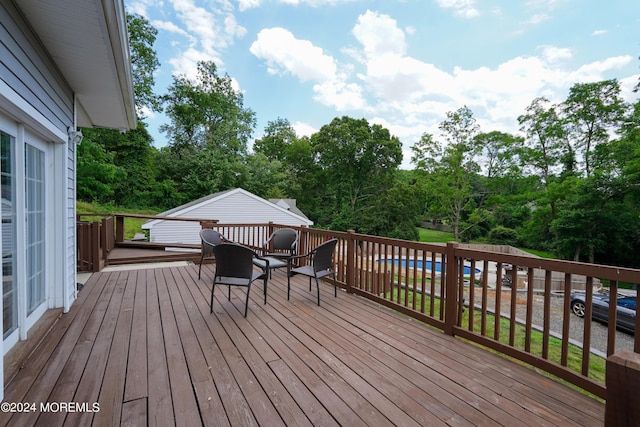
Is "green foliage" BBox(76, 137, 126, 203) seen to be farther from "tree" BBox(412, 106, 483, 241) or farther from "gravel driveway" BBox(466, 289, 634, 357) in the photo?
"tree" BBox(412, 106, 483, 241)

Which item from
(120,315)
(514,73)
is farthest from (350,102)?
(120,315)

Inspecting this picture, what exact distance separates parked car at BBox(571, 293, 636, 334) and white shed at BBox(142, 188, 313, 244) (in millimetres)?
11687

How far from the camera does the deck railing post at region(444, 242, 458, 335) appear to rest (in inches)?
113

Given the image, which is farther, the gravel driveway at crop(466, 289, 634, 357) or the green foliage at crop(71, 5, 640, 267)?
the green foliage at crop(71, 5, 640, 267)

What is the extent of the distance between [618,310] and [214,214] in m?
13.9

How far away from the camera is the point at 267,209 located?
1461cm

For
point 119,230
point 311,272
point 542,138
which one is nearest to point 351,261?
point 311,272

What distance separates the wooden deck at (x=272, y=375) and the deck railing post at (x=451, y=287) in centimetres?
17

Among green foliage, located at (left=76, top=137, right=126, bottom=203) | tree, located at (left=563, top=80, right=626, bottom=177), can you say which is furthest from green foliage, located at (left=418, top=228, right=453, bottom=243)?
green foliage, located at (left=76, top=137, right=126, bottom=203)

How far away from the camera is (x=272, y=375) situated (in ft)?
6.91

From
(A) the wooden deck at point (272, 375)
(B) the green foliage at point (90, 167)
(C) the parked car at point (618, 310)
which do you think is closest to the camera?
(A) the wooden deck at point (272, 375)

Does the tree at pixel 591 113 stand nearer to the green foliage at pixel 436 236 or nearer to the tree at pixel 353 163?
the tree at pixel 353 163

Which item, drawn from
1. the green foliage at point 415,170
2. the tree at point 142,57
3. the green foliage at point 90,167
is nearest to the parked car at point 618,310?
the green foliage at point 415,170

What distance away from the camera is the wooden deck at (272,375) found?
1706mm
